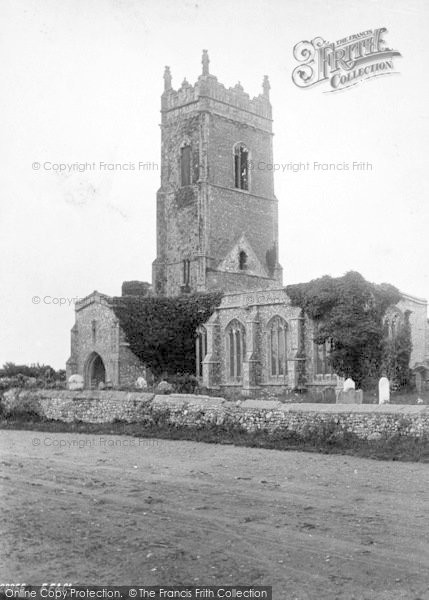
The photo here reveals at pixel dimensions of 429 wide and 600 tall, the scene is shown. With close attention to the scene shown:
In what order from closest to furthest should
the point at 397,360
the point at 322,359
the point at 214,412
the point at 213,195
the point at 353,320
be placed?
the point at 214,412 < the point at 353,320 < the point at 397,360 < the point at 322,359 < the point at 213,195

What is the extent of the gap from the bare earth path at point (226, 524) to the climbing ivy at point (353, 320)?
16.5m

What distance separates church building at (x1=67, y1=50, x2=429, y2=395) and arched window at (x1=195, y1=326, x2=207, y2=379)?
63 mm

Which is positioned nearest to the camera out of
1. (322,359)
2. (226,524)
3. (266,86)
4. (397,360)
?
(226,524)

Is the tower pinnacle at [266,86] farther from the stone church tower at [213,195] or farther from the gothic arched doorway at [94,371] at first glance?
the gothic arched doorway at [94,371]

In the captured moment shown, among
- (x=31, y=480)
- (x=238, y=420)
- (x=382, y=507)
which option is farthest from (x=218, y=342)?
(x=382, y=507)

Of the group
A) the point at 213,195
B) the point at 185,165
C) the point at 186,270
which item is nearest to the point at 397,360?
the point at 186,270

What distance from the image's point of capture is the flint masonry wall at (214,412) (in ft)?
52.4

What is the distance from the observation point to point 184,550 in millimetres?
7957

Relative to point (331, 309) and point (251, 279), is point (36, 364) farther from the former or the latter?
point (331, 309)

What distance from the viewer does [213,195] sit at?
46.8 m

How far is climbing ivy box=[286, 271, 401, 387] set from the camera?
31469 mm

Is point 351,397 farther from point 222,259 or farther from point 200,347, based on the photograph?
point 222,259

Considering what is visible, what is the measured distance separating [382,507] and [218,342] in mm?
28964

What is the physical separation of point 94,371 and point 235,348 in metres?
9.43
